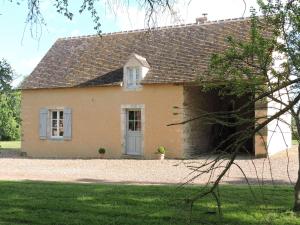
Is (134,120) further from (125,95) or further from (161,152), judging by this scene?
(161,152)

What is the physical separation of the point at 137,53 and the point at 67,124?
4152 mm

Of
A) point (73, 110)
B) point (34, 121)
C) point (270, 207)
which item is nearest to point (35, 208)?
point (270, 207)

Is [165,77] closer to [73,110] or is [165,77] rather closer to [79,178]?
[73,110]

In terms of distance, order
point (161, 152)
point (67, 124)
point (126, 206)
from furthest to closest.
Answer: point (67, 124)
point (161, 152)
point (126, 206)

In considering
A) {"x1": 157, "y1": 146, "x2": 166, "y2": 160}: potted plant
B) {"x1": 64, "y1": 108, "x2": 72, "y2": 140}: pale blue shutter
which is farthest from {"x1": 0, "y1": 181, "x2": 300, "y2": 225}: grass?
{"x1": 64, "y1": 108, "x2": 72, "y2": 140}: pale blue shutter

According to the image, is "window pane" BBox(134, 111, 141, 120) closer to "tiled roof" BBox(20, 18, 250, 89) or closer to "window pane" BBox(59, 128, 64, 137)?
"tiled roof" BBox(20, 18, 250, 89)

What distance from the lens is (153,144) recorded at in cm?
1725

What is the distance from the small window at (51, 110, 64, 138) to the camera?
19.4m

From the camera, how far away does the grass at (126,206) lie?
20.2 ft

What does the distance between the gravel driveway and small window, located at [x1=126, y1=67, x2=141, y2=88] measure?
119 inches

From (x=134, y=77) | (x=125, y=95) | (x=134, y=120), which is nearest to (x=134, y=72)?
(x=134, y=77)

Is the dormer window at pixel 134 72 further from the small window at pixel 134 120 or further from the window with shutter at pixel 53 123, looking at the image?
the window with shutter at pixel 53 123

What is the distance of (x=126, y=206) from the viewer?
7.01 meters

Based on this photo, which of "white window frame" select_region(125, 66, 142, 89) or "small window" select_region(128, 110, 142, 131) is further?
"small window" select_region(128, 110, 142, 131)
